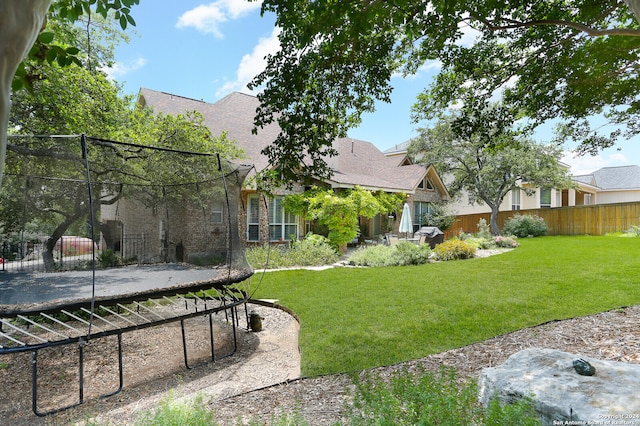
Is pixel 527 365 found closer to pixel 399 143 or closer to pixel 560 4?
pixel 560 4

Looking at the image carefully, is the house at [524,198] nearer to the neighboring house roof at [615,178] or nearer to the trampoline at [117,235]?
the neighboring house roof at [615,178]

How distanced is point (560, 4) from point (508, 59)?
924 millimetres

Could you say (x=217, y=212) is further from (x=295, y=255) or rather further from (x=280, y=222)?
(x=280, y=222)

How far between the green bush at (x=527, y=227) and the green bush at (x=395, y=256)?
9757 mm

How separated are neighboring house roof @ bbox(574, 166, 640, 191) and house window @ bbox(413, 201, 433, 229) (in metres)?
17.7

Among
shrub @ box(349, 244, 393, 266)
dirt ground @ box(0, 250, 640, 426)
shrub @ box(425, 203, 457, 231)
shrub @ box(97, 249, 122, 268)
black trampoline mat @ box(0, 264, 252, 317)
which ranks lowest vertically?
dirt ground @ box(0, 250, 640, 426)

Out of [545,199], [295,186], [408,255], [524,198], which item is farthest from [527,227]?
[295,186]

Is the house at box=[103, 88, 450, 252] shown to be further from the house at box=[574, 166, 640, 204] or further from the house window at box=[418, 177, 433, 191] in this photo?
the house at box=[574, 166, 640, 204]

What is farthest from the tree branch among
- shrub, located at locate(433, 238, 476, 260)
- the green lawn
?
shrub, located at locate(433, 238, 476, 260)

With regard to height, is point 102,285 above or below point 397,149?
below

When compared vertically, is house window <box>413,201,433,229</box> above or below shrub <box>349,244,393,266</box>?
above

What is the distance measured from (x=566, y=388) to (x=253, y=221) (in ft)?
40.5

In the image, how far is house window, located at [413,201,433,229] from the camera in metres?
20.2

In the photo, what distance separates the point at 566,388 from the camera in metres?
2.58
